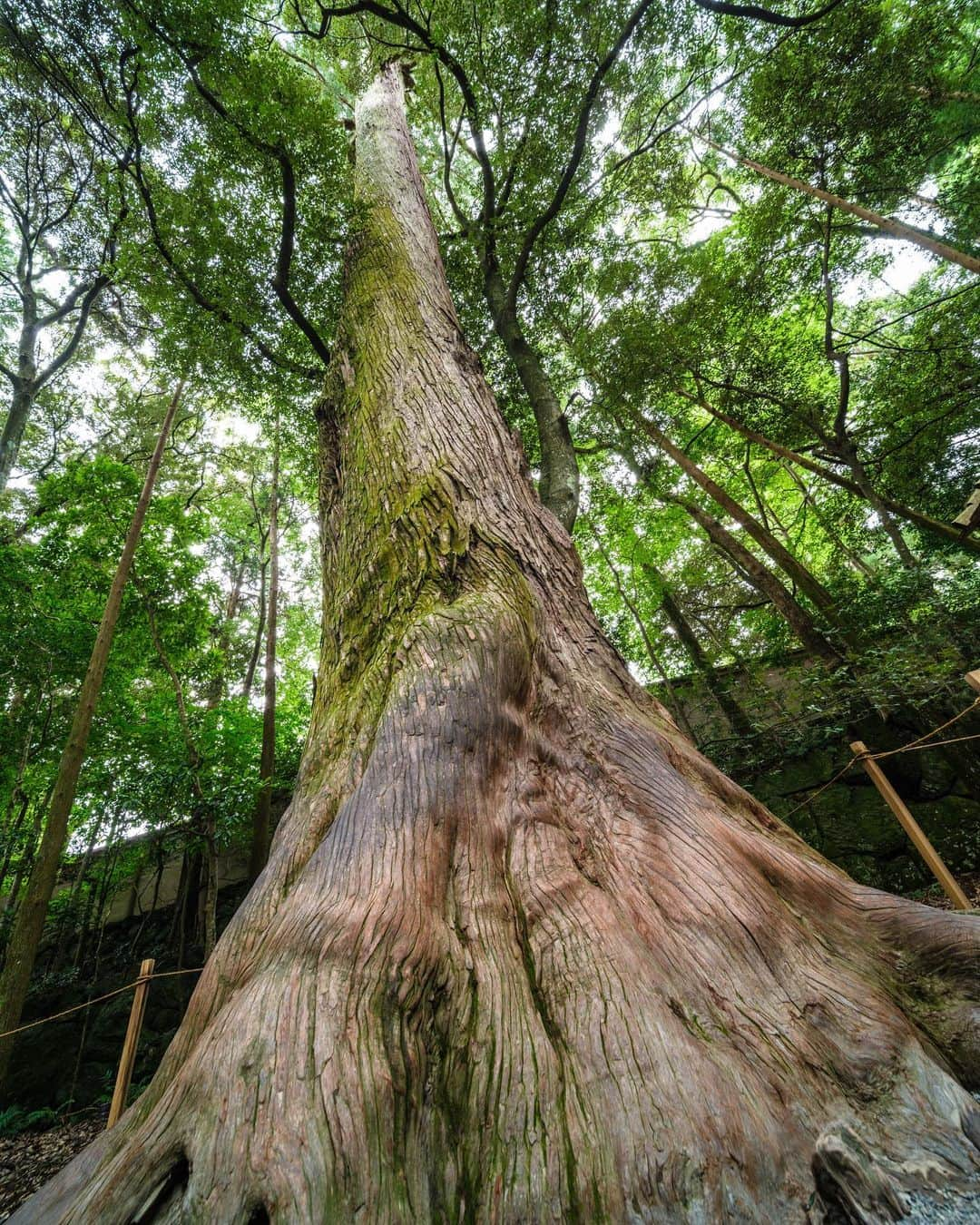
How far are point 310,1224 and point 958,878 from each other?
690cm

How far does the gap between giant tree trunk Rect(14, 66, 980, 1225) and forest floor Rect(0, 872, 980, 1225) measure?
3.52 m

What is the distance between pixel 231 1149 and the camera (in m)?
0.71

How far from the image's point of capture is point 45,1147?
425 cm

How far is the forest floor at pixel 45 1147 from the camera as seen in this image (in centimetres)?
351

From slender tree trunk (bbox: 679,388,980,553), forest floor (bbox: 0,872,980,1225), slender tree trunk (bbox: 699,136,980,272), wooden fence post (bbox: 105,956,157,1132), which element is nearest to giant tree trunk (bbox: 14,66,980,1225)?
wooden fence post (bbox: 105,956,157,1132)

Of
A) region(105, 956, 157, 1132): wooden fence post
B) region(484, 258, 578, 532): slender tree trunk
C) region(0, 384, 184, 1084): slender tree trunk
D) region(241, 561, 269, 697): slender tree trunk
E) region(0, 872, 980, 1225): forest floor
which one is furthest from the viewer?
region(241, 561, 269, 697): slender tree trunk

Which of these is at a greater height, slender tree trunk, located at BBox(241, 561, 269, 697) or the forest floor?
slender tree trunk, located at BBox(241, 561, 269, 697)

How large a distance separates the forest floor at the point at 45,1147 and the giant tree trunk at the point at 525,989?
3.52 m

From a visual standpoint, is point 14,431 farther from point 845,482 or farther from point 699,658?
point 845,482

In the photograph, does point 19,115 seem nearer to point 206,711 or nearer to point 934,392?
point 206,711

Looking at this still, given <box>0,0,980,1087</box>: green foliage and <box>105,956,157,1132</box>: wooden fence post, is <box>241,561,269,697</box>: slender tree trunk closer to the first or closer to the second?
<box>0,0,980,1087</box>: green foliage

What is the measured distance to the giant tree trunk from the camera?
71cm

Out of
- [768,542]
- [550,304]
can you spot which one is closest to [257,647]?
[550,304]

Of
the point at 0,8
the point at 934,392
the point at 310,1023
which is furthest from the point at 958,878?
the point at 0,8
